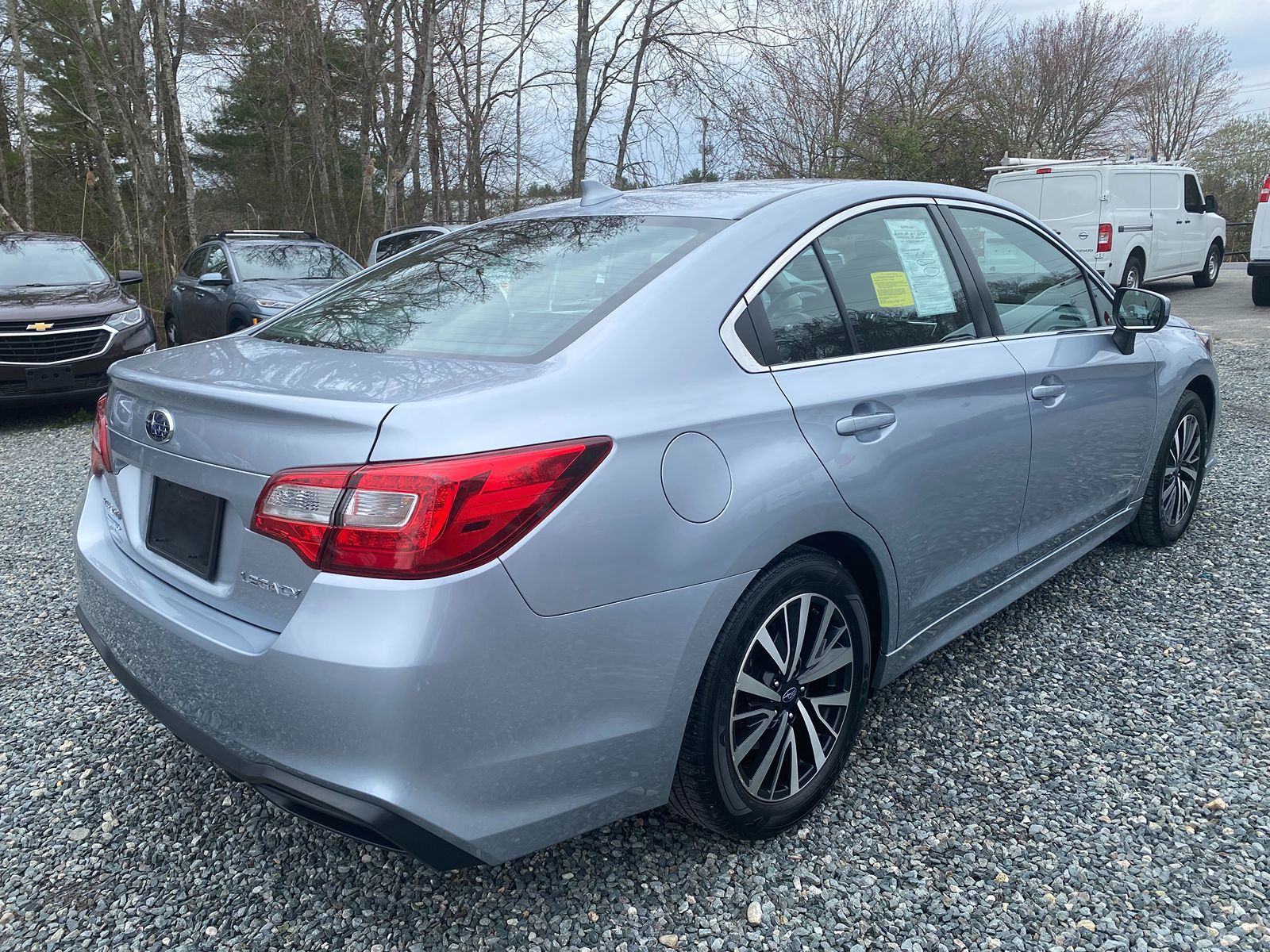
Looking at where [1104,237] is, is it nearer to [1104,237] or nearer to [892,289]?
[1104,237]

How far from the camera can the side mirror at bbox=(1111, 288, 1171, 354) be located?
3559mm

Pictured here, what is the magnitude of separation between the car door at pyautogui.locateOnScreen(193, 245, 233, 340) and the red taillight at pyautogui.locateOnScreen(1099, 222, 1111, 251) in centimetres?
1132

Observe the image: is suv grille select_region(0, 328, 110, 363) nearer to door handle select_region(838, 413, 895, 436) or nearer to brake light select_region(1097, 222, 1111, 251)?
door handle select_region(838, 413, 895, 436)

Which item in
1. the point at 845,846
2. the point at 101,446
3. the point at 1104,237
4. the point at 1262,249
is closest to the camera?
the point at 845,846

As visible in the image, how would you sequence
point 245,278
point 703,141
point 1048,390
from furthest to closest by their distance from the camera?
1. point 703,141
2. point 245,278
3. point 1048,390

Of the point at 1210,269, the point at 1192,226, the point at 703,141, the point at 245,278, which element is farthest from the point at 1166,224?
the point at 245,278

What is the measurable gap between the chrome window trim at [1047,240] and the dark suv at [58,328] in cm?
739

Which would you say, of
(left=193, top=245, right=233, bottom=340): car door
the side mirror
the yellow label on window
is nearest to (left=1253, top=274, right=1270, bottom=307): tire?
the side mirror

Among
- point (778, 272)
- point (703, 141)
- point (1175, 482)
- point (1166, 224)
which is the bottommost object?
point (1175, 482)

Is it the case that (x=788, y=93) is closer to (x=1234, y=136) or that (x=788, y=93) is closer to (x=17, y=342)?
(x=17, y=342)

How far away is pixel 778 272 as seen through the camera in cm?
232

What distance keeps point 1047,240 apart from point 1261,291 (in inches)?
506

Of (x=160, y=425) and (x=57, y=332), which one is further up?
(x=160, y=425)

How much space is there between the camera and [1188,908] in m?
2.06
